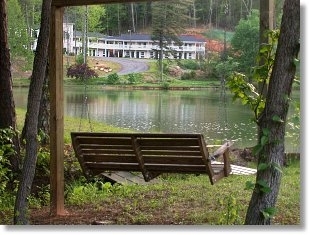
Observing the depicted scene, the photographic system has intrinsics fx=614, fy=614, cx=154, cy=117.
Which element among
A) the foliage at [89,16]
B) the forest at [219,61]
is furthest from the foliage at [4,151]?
the foliage at [89,16]

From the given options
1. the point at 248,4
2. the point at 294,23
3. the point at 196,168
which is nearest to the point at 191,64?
the point at 248,4

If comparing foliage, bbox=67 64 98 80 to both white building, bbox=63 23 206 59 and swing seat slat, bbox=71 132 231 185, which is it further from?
swing seat slat, bbox=71 132 231 185

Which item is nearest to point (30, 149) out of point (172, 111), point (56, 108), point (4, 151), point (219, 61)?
point (56, 108)

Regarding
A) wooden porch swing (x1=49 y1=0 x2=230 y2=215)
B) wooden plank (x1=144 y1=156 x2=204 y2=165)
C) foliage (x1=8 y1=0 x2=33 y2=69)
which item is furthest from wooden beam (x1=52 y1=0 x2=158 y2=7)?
foliage (x1=8 y1=0 x2=33 y2=69)

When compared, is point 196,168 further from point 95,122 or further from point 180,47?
point 95,122

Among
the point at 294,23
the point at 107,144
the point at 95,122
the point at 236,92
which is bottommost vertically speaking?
the point at 95,122
